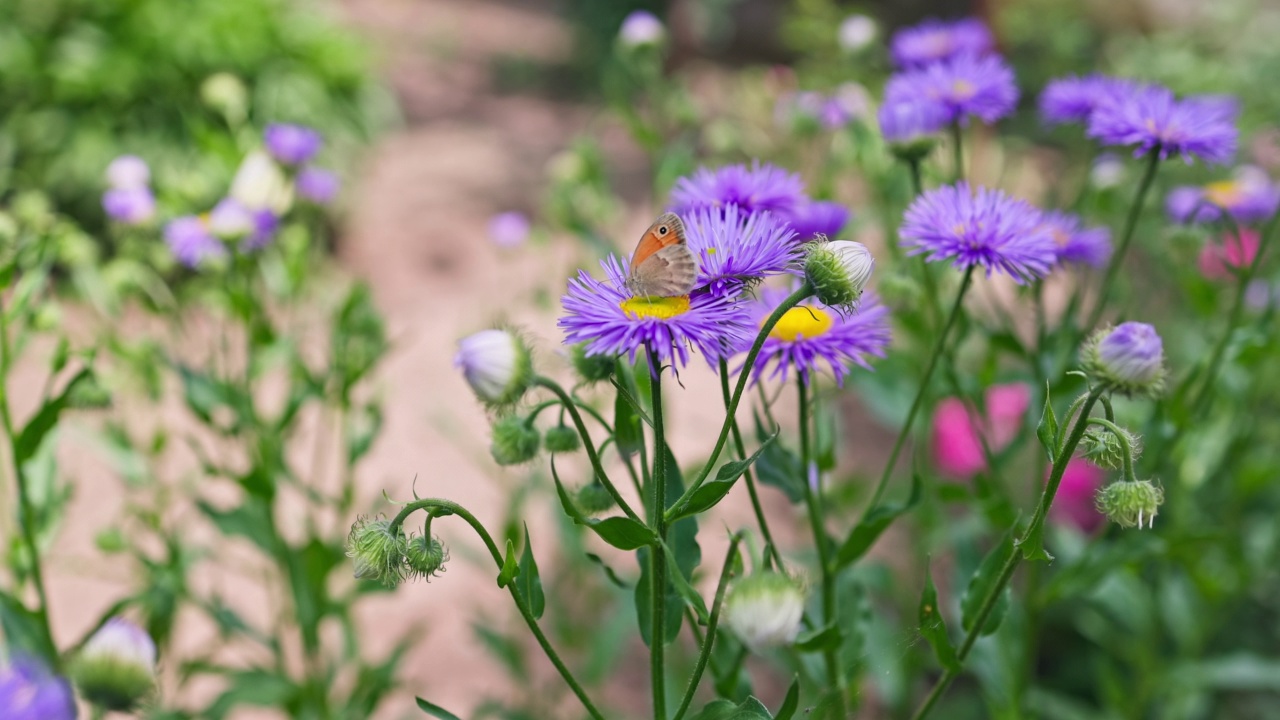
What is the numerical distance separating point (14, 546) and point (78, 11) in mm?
3388

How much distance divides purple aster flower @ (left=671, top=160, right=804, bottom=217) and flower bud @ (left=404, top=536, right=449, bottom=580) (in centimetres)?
40


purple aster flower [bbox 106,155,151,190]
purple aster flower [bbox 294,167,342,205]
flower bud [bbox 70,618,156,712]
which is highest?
purple aster flower [bbox 294,167,342,205]

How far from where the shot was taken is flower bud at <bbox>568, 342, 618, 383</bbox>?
0.88 meters

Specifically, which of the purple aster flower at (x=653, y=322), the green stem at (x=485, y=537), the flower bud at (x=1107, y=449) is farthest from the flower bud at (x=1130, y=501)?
the green stem at (x=485, y=537)

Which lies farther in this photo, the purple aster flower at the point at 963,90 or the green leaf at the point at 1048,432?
the purple aster flower at the point at 963,90

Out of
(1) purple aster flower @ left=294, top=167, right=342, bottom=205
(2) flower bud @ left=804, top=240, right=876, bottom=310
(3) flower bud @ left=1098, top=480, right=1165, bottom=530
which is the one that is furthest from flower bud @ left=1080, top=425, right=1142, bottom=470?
(1) purple aster flower @ left=294, top=167, right=342, bottom=205

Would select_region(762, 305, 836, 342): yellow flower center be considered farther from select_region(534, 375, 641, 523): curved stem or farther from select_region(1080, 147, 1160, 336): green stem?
select_region(1080, 147, 1160, 336): green stem

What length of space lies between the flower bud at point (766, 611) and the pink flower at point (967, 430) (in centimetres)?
153

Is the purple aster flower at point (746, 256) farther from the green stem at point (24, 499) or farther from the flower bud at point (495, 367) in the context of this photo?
the green stem at point (24, 499)

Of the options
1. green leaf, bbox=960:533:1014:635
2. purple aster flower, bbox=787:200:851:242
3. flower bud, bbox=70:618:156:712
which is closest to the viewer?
flower bud, bbox=70:618:156:712

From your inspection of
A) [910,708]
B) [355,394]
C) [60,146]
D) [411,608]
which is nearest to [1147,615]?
[910,708]

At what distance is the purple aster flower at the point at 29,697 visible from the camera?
2.10 feet

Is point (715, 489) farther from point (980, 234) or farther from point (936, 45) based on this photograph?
point (936, 45)

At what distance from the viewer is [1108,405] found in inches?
31.9
